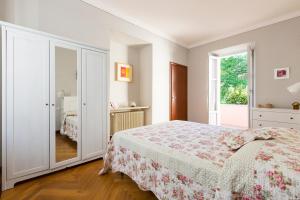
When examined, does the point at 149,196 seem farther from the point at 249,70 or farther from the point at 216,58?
the point at 216,58

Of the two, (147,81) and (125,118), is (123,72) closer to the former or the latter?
(147,81)

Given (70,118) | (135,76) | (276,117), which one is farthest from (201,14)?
(70,118)

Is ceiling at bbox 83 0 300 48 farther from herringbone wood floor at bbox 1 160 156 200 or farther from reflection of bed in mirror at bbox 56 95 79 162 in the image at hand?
herringbone wood floor at bbox 1 160 156 200

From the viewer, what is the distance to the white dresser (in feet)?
9.07

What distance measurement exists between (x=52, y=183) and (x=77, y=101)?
1.07m

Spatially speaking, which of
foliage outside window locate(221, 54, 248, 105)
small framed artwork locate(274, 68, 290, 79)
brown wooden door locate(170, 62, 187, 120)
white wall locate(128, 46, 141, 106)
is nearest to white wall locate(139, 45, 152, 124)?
white wall locate(128, 46, 141, 106)

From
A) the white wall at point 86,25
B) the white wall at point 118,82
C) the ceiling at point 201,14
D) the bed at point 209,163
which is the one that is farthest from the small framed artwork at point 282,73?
the white wall at point 118,82

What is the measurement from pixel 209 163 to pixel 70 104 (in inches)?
76.5

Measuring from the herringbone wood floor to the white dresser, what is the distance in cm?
265

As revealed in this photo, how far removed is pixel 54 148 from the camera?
209cm

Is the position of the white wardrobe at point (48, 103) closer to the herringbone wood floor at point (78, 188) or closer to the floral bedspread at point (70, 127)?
the floral bedspread at point (70, 127)

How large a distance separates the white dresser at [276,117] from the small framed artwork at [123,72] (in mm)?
2797

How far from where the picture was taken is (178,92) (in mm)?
4656

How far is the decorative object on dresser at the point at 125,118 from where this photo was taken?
3.32 m
